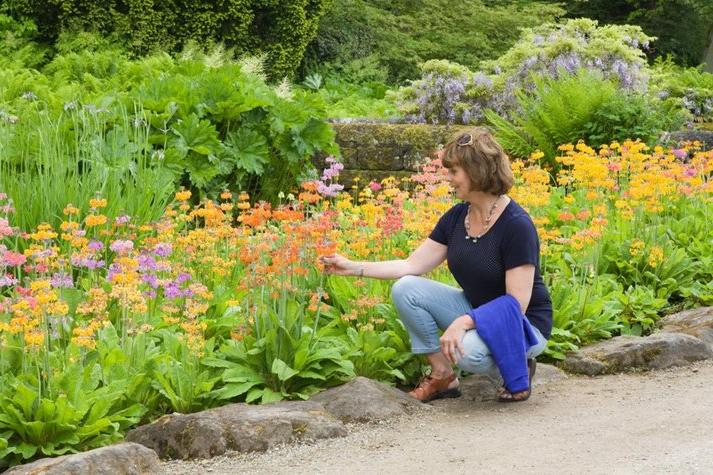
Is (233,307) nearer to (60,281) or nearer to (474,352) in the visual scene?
(60,281)

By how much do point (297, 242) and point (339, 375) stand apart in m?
0.60

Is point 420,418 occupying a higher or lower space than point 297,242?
lower

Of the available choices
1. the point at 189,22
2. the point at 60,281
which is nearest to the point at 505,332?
the point at 60,281

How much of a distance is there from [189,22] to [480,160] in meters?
9.64

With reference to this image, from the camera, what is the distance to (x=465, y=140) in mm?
4176

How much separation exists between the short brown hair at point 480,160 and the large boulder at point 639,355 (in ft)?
3.87

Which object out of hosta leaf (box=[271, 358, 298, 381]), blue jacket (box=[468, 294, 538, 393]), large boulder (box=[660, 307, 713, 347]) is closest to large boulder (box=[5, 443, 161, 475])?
hosta leaf (box=[271, 358, 298, 381])

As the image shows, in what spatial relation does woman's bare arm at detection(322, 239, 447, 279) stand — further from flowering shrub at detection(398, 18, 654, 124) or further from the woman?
flowering shrub at detection(398, 18, 654, 124)

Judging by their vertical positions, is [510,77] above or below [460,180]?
below

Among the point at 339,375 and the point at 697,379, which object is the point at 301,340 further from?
the point at 697,379

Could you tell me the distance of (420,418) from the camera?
4195 mm

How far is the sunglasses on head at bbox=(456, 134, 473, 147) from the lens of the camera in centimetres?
416

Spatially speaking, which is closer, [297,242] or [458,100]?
[297,242]

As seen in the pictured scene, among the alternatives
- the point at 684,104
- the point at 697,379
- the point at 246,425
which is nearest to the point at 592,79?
the point at 684,104
